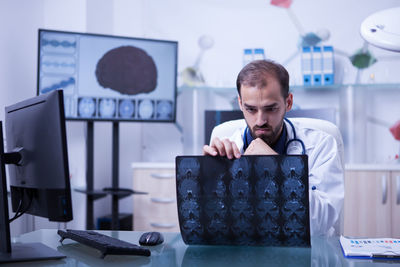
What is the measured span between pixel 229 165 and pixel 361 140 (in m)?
2.52

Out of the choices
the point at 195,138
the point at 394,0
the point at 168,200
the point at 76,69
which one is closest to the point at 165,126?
the point at 195,138

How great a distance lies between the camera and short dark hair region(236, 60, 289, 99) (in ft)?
5.10

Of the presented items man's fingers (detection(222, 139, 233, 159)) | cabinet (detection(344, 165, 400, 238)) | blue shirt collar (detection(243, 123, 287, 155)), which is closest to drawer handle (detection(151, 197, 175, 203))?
cabinet (detection(344, 165, 400, 238))

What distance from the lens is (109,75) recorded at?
288 centimetres

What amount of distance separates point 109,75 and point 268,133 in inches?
63.4

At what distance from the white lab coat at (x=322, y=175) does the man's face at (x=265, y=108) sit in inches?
3.9

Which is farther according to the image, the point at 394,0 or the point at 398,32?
the point at 394,0

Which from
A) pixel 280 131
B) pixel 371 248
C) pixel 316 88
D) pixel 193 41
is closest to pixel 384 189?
pixel 316 88

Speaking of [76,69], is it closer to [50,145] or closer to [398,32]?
[50,145]

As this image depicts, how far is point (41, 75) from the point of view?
277 centimetres

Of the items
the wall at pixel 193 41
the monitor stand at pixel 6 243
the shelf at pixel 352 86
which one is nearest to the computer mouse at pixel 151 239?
the monitor stand at pixel 6 243

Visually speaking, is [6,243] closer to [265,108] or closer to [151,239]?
[151,239]

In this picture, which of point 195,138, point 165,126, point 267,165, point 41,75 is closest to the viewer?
point 267,165

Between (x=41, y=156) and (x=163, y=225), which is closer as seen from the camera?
(x=41, y=156)
